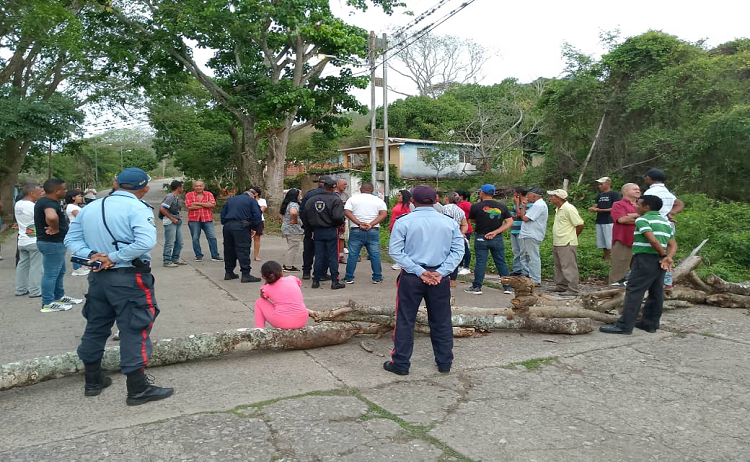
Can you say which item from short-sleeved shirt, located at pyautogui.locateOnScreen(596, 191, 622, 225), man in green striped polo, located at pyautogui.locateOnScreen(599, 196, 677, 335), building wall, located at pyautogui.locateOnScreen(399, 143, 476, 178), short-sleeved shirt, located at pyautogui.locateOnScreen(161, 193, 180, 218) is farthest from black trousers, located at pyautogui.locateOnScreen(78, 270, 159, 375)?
building wall, located at pyautogui.locateOnScreen(399, 143, 476, 178)

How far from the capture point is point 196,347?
4715 millimetres

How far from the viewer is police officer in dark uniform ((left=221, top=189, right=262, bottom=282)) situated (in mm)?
8984

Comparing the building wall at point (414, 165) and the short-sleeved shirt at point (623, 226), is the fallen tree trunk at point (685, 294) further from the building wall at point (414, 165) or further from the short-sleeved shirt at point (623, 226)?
the building wall at point (414, 165)

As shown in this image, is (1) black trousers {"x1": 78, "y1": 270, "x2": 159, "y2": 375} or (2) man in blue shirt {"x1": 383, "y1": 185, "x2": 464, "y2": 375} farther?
(2) man in blue shirt {"x1": 383, "y1": 185, "x2": 464, "y2": 375}

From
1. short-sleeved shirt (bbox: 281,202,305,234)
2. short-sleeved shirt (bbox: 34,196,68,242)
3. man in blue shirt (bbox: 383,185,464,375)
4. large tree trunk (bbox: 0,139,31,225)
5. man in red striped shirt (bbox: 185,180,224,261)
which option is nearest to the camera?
man in blue shirt (bbox: 383,185,464,375)

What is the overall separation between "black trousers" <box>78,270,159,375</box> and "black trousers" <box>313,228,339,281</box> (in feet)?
14.9

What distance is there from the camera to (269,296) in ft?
17.0

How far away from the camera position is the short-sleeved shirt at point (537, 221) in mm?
8094

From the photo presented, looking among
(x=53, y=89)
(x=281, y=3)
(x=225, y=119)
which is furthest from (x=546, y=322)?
(x=53, y=89)

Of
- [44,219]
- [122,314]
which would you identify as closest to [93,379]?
[122,314]

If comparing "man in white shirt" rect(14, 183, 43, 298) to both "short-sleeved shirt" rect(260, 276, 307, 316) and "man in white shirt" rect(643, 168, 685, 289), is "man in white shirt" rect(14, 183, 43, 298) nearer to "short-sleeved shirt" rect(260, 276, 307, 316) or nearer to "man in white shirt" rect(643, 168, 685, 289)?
"short-sleeved shirt" rect(260, 276, 307, 316)

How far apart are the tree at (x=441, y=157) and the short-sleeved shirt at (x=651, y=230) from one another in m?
26.4

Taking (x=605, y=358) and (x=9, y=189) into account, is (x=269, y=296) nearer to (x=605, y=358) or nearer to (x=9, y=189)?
(x=605, y=358)

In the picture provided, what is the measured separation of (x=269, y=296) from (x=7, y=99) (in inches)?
742
